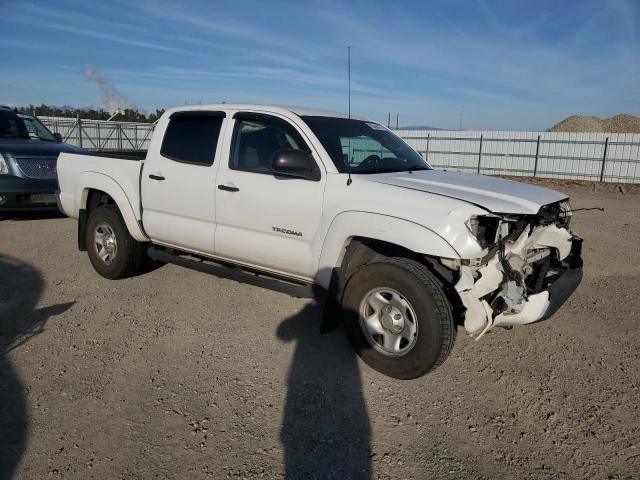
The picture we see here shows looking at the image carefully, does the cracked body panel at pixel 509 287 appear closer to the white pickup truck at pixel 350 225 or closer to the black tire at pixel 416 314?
the white pickup truck at pixel 350 225

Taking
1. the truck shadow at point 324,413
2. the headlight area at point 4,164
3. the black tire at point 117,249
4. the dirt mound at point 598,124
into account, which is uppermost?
the dirt mound at point 598,124

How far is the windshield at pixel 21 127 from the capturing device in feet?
32.3

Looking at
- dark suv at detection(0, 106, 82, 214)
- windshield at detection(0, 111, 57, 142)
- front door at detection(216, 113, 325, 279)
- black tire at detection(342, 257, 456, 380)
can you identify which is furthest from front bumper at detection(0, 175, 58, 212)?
black tire at detection(342, 257, 456, 380)

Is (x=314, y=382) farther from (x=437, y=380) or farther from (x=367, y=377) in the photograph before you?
(x=437, y=380)

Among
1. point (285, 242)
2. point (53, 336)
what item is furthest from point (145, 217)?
point (285, 242)

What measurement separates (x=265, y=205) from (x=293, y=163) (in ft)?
1.78

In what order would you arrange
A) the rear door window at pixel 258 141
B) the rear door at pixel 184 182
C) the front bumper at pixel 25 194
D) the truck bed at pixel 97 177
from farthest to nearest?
the front bumper at pixel 25 194
the truck bed at pixel 97 177
the rear door at pixel 184 182
the rear door window at pixel 258 141

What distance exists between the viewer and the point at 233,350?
4254 mm

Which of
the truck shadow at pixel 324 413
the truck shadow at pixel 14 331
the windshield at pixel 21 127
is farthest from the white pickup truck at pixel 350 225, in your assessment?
the windshield at pixel 21 127

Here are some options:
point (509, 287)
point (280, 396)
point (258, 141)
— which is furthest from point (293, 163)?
point (509, 287)

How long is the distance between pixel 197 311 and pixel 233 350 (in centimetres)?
99

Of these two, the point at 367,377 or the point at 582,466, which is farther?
the point at 367,377

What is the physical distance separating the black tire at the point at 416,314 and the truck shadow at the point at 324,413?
0.24m

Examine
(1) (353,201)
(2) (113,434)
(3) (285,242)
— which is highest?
(1) (353,201)
